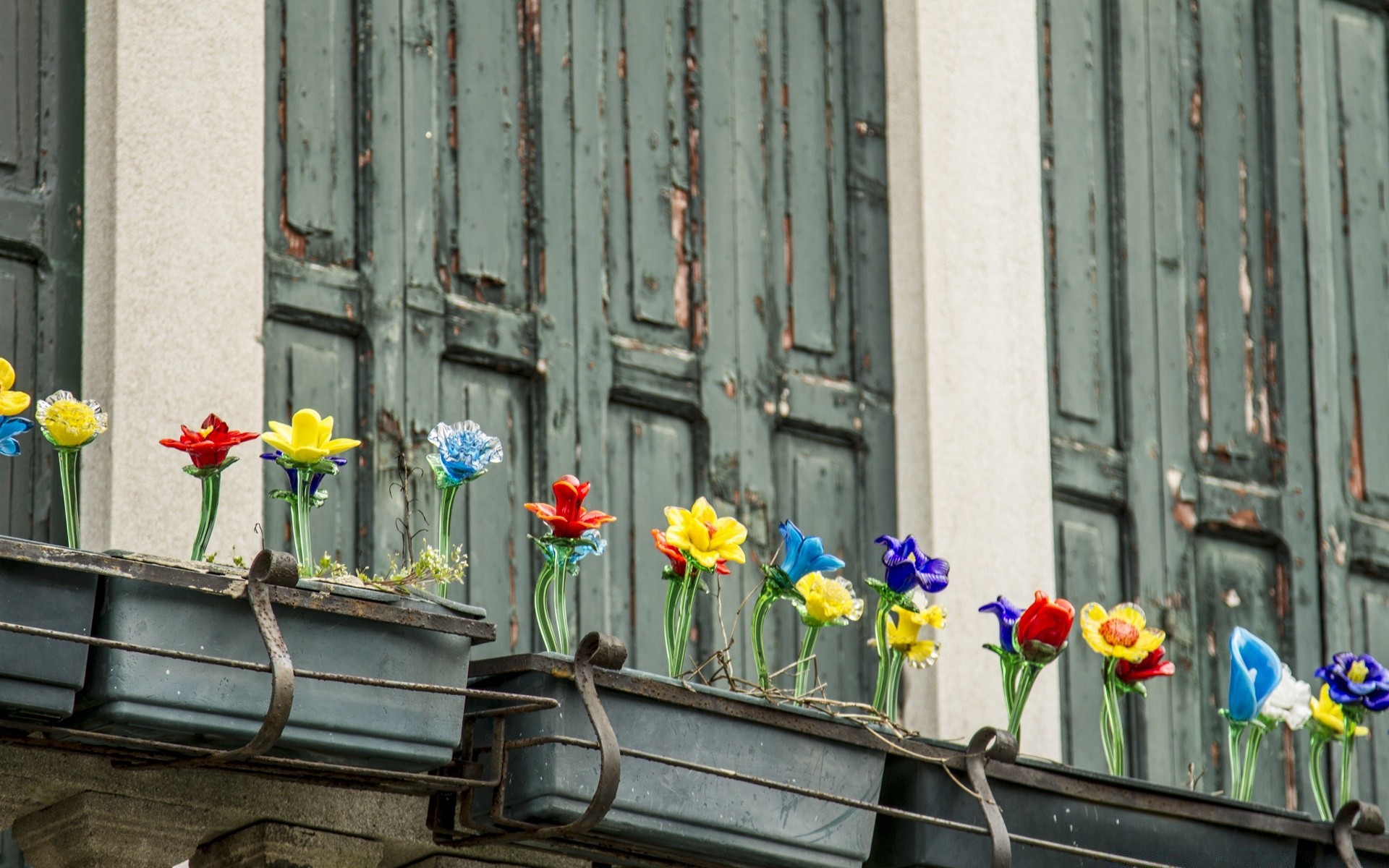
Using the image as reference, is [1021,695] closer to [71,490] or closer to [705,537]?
[705,537]

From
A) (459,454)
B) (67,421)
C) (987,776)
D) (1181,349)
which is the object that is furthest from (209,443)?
(1181,349)

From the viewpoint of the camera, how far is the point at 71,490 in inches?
178

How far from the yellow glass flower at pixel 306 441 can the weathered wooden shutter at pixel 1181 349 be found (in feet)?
8.38

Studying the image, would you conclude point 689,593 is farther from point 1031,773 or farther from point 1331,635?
point 1331,635

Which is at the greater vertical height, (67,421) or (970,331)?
(970,331)

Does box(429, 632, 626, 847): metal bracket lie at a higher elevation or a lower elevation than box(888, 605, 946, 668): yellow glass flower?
lower

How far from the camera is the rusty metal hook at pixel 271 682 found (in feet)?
13.5

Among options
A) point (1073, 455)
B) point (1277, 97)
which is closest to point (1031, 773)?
point (1073, 455)

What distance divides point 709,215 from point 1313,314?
75.7 inches

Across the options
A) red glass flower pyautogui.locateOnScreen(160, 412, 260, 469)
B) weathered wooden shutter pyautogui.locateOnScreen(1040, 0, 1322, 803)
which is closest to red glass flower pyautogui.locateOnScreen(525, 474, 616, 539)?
red glass flower pyautogui.locateOnScreen(160, 412, 260, 469)

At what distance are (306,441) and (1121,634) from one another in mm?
1734

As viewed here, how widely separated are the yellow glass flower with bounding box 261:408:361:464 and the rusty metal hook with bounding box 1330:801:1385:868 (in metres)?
2.27

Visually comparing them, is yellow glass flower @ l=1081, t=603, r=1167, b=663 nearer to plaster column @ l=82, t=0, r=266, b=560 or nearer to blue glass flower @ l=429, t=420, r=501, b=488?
blue glass flower @ l=429, t=420, r=501, b=488

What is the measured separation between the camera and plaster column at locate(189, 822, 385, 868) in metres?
4.61
